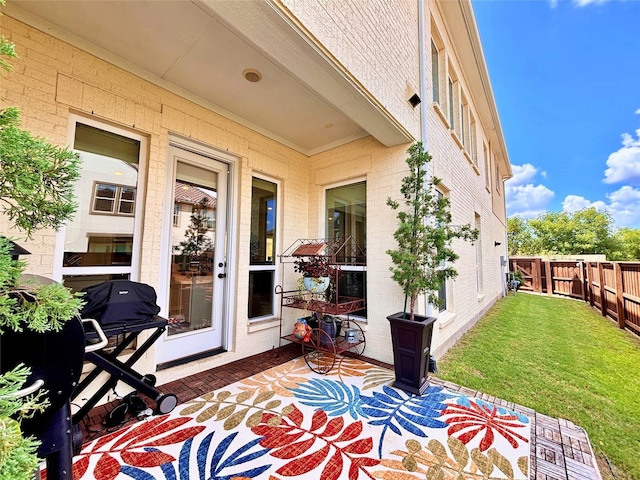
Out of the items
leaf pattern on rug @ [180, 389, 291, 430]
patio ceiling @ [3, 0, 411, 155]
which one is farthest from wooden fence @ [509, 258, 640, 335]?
leaf pattern on rug @ [180, 389, 291, 430]

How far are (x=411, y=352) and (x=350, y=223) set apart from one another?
2100 mm

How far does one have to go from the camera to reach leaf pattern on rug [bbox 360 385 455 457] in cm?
214

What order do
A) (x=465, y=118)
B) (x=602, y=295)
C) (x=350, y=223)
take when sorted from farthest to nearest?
(x=602, y=295)
(x=465, y=118)
(x=350, y=223)

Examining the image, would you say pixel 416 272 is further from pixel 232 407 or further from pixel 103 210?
pixel 103 210

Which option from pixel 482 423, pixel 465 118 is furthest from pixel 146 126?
pixel 465 118

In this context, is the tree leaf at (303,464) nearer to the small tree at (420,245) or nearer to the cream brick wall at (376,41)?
the small tree at (420,245)

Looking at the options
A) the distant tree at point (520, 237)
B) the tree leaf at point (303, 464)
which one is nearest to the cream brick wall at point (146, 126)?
the tree leaf at point (303, 464)

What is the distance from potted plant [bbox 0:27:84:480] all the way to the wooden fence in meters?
8.08

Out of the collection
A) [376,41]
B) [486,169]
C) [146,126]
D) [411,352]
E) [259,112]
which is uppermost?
[486,169]

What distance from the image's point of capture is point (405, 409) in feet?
7.80

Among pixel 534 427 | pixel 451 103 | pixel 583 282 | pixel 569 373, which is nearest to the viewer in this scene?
pixel 534 427

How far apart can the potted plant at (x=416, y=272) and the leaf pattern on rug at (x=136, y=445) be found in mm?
2009

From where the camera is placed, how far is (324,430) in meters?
2.06

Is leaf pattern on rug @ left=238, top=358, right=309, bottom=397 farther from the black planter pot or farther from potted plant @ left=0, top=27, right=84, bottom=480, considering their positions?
potted plant @ left=0, top=27, right=84, bottom=480
